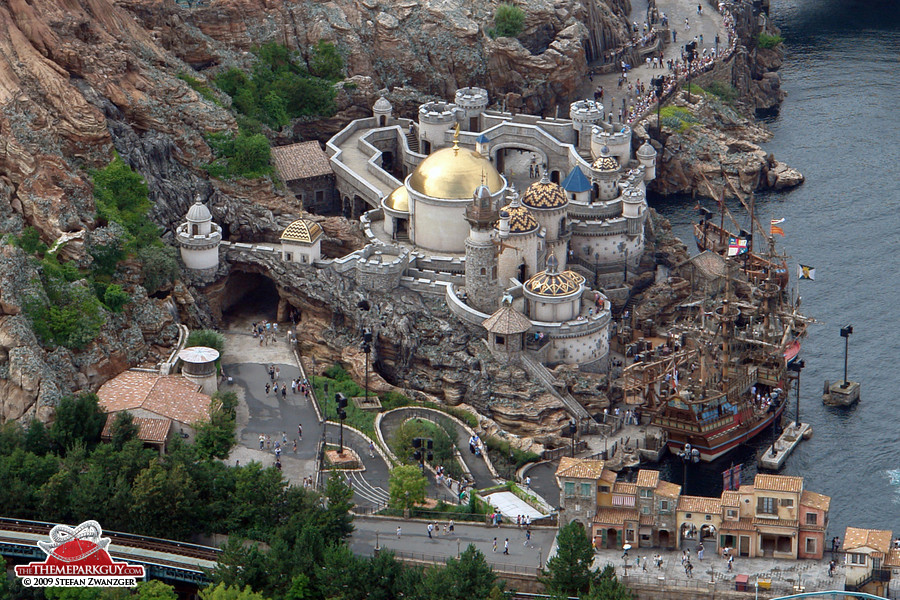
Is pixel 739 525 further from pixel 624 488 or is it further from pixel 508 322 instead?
pixel 508 322

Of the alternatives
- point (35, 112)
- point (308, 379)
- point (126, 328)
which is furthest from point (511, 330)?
point (35, 112)

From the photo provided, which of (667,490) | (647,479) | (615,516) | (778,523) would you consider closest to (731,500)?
(778,523)

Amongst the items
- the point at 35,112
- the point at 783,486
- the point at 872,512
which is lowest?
the point at 872,512

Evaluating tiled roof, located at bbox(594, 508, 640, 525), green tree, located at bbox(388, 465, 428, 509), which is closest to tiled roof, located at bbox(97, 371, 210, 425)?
green tree, located at bbox(388, 465, 428, 509)

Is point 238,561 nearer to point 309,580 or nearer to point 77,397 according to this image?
point 309,580

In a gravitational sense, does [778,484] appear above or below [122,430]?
below

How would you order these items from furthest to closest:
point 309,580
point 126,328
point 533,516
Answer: point 126,328 < point 533,516 < point 309,580
